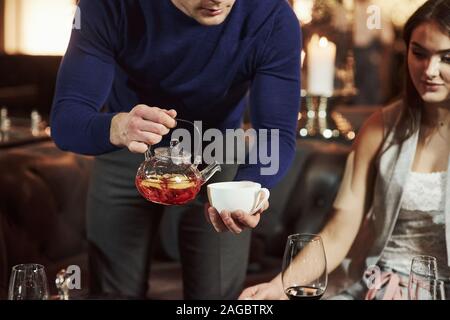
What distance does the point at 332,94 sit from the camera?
8.23ft

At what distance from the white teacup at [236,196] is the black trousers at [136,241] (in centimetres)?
28

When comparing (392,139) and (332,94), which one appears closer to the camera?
(392,139)

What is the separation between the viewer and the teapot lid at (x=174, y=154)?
4.30ft

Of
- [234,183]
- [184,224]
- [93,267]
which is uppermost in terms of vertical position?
[234,183]

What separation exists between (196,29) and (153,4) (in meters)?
0.09

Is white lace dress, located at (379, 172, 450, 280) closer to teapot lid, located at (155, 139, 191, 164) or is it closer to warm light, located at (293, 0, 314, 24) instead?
teapot lid, located at (155, 139, 191, 164)

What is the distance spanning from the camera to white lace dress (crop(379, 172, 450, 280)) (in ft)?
5.13

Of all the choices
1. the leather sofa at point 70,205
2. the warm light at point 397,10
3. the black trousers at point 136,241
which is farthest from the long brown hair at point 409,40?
the warm light at point 397,10

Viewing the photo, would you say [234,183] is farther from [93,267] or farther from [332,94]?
[332,94]

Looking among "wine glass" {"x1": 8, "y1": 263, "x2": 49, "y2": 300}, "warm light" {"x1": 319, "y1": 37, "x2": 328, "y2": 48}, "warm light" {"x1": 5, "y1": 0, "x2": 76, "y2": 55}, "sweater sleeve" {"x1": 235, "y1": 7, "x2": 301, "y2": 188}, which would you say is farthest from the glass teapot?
"warm light" {"x1": 319, "y1": 37, "x2": 328, "y2": 48}

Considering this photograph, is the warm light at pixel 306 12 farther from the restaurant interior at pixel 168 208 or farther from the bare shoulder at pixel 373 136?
the bare shoulder at pixel 373 136

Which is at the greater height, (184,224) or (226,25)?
(226,25)
